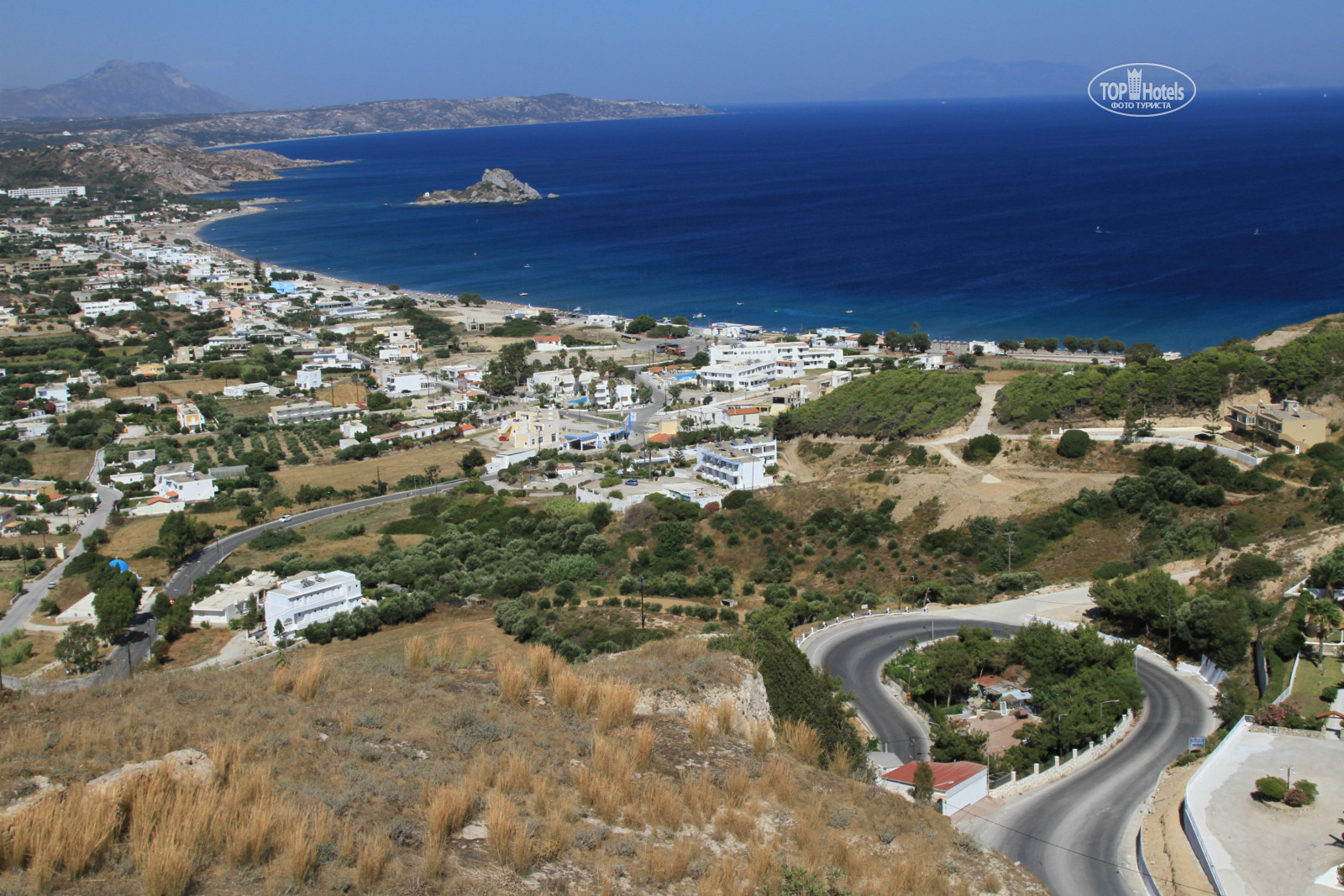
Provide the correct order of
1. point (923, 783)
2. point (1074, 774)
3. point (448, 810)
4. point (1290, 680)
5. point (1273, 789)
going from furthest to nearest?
point (1290, 680) → point (1074, 774) → point (923, 783) → point (1273, 789) → point (448, 810)

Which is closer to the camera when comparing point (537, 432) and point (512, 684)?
point (512, 684)

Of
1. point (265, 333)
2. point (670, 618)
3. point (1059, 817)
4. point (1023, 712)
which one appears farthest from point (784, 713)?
point (265, 333)

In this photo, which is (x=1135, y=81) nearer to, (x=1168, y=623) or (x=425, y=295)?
(x=1168, y=623)

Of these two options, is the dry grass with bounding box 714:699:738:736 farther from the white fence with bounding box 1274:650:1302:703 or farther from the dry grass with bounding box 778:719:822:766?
the white fence with bounding box 1274:650:1302:703

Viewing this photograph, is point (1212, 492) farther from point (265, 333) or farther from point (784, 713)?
point (265, 333)

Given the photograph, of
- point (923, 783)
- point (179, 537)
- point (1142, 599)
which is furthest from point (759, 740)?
point (179, 537)

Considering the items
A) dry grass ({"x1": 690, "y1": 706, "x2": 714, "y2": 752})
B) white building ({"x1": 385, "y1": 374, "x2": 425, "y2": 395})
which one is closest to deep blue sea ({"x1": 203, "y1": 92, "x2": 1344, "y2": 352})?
white building ({"x1": 385, "y1": 374, "x2": 425, "y2": 395})

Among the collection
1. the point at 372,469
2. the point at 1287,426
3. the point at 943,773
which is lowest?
the point at 372,469
